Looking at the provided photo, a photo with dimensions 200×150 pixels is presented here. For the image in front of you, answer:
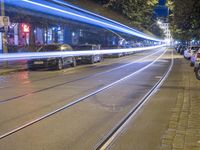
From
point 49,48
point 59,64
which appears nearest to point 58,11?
point 49,48

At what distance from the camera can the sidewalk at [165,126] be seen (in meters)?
7.51

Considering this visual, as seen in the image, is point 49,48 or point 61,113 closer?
point 61,113

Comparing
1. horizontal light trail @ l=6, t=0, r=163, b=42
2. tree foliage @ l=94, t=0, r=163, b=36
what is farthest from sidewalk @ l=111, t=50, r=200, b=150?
tree foliage @ l=94, t=0, r=163, b=36

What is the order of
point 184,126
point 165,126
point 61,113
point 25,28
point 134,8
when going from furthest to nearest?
point 134,8, point 25,28, point 61,113, point 165,126, point 184,126

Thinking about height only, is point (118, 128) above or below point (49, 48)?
below

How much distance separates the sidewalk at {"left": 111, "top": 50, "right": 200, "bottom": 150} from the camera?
7.51 m

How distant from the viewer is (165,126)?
30.3ft

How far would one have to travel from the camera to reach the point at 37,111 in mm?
10969

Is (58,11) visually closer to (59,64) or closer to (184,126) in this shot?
(59,64)

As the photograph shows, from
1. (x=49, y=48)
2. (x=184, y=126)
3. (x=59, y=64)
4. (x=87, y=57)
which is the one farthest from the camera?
(x=87, y=57)

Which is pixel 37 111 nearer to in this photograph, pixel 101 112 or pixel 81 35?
pixel 101 112

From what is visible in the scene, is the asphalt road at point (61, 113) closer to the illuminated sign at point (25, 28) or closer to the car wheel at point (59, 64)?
the car wheel at point (59, 64)

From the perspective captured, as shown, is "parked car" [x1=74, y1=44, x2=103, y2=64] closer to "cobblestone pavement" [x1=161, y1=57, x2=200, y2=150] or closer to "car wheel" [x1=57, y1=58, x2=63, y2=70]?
"car wheel" [x1=57, y1=58, x2=63, y2=70]

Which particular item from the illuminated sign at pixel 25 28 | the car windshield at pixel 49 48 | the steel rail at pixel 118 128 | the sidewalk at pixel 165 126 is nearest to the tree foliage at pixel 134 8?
the illuminated sign at pixel 25 28
